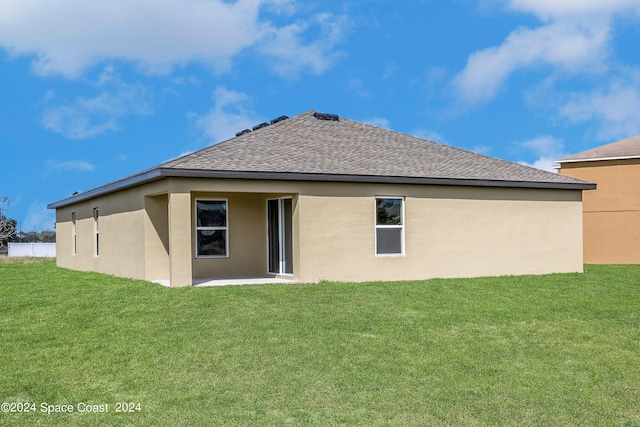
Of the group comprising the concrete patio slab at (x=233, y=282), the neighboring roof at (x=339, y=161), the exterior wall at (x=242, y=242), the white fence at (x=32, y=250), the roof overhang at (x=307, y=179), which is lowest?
the white fence at (x=32, y=250)

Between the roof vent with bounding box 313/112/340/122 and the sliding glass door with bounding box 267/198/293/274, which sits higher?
the roof vent with bounding box 313/112/340/122

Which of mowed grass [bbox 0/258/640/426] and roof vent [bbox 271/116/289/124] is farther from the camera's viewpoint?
roof vent [bbox 271/116/289/124]

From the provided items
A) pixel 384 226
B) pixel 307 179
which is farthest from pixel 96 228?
pixel 384 226

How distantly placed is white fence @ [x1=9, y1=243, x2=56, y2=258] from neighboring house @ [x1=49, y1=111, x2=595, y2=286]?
2846 cm

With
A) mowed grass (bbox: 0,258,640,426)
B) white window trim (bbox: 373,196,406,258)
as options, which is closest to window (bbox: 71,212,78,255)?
mowed grass (bbox: 0,258,640,426)

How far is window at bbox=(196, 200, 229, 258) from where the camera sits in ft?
58.0

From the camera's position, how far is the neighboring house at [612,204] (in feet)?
84.7

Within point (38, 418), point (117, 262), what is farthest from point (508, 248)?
point (38, 418)

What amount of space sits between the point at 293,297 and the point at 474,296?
13.6 ft

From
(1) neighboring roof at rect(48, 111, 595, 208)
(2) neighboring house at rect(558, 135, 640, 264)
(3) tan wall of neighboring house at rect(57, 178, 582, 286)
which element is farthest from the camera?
(2) neighboring house at rect(558, 135, 640, 264)

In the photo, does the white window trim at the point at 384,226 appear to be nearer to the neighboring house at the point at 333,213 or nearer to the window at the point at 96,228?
the neighboring house at the point at 333,213

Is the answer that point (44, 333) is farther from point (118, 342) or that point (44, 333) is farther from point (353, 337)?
point (353, 337)

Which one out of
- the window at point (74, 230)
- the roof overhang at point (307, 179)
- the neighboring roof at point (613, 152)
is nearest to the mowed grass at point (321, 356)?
the roof overhang at point (307, 179)

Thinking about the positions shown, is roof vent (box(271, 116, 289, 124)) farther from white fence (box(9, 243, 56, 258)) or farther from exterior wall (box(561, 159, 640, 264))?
white fence (box(9, 243, 56, 258))
